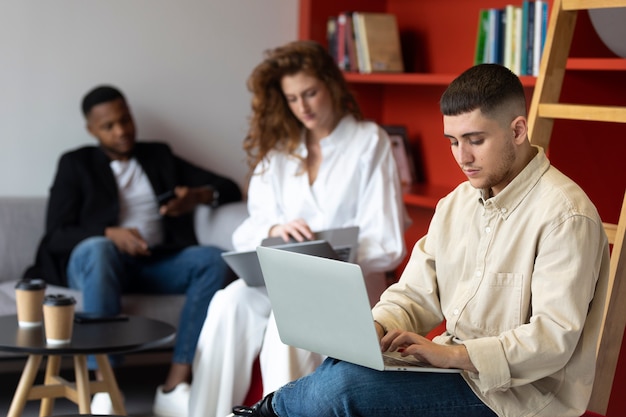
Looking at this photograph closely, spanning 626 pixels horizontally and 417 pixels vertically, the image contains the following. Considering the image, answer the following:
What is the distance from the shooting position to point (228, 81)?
429 cm

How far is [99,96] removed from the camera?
12.2 ft

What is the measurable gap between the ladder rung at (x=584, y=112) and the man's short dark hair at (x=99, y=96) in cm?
187

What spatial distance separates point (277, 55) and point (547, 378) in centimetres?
165

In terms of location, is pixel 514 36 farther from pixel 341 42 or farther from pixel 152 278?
pixel 152 278

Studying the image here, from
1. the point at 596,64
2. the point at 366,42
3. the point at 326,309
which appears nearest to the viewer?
the point at 326,309

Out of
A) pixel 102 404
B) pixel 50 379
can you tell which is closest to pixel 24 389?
pixel 50 379

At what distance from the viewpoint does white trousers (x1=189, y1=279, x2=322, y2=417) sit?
9.43ft

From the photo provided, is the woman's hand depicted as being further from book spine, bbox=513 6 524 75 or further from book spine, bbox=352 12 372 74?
book spine, bbox=352 12 372 74

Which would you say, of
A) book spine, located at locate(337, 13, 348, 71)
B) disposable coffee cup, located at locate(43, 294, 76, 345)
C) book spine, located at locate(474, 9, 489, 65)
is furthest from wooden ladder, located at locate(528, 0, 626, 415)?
book spine, located at locate(337, 13, 348, 71)

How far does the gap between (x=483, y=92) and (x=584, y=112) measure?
0.61 meters

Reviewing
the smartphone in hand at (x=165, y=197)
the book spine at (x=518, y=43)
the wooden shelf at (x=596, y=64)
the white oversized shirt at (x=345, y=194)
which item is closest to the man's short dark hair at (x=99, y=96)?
the smartphone in hand at (x=165, y=197)

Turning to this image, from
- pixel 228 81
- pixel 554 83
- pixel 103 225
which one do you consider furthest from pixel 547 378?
pixel 228 81

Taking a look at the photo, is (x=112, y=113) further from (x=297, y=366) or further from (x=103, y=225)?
(x=297, y=366)

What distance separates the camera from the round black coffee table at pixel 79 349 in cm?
267
